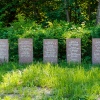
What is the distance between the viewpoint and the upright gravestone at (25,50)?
8242 mm

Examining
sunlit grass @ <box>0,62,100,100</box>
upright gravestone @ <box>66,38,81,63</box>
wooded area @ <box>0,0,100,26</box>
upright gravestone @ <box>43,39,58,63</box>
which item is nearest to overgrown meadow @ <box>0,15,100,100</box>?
sunlit grass @ <box>0,62,100,100</box>

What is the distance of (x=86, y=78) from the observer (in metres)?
6.09

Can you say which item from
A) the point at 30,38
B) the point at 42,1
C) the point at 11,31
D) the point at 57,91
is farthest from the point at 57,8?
the point at 57,91

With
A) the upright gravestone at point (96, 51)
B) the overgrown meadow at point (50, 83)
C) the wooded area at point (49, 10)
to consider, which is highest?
the wooded area at point (49, 10)

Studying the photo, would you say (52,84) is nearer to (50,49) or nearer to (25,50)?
(50,49)

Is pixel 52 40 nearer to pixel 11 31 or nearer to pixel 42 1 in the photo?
pixel 11 31

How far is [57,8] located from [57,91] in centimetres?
1051

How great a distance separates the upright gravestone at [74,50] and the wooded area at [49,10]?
6.14 m

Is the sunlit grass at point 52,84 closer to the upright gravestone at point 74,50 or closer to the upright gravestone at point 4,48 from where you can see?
the upright gravestone at point 74,50

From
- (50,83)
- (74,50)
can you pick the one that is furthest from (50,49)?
(50,83)

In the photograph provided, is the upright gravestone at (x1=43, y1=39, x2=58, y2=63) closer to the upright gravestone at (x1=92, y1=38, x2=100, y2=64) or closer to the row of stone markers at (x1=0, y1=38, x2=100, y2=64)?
the row of stone markers at (x1=0, y1=38, x2=100, y2=64)

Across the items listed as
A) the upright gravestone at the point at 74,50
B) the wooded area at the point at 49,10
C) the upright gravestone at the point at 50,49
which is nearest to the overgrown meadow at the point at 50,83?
the upright gravestone at the point at 74,50

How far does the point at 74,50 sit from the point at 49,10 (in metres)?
7.63

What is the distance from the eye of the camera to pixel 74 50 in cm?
816
